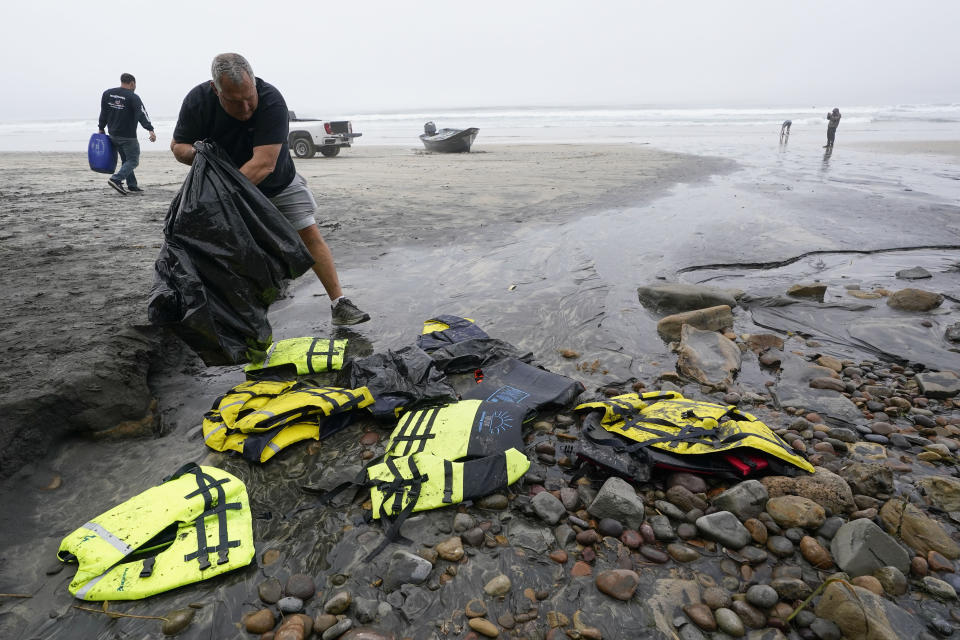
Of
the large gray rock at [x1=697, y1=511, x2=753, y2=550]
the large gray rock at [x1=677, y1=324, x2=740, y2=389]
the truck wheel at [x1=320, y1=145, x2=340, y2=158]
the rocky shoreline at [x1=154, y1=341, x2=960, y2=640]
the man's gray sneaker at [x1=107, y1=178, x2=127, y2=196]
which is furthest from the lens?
the truck wheel at [x1=320, y1=145, x2=340, y2=158]

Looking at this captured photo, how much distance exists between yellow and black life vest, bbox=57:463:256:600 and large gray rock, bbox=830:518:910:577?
7.09 ft

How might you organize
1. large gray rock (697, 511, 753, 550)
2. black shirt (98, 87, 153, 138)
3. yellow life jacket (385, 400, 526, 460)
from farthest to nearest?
black shirt (98, 87, 153, 138) → yellow life jacket (385, 400, 526, 460) → large gray rock (697, 511, 753, 550)

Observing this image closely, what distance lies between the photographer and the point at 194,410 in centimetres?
276

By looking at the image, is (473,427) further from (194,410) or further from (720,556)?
(194,410)

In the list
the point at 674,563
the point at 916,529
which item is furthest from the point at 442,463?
the point at 916,529

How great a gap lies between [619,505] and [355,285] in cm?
353

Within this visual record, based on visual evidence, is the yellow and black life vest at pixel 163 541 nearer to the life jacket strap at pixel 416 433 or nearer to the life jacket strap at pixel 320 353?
the life jacket strap at pixel 416 433

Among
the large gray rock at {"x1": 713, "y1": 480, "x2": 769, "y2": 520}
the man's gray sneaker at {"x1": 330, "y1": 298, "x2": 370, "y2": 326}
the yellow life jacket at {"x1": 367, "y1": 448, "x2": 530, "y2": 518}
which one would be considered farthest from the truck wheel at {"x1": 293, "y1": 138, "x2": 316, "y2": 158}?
the large gray rock at {"x1": 713, "y1": 480, "x2": 769, "y2": 520}

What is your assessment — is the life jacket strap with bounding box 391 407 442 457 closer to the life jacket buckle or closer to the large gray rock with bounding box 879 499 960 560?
the life jacket buckle

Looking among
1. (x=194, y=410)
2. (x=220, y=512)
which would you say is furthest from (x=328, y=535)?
(x=194, y=410)

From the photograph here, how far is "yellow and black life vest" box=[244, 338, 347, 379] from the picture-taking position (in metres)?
3.04

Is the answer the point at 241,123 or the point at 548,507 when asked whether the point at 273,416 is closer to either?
the point at 548,507

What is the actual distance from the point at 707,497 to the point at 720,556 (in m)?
0.30

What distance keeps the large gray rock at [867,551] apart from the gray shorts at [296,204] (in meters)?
3.42
